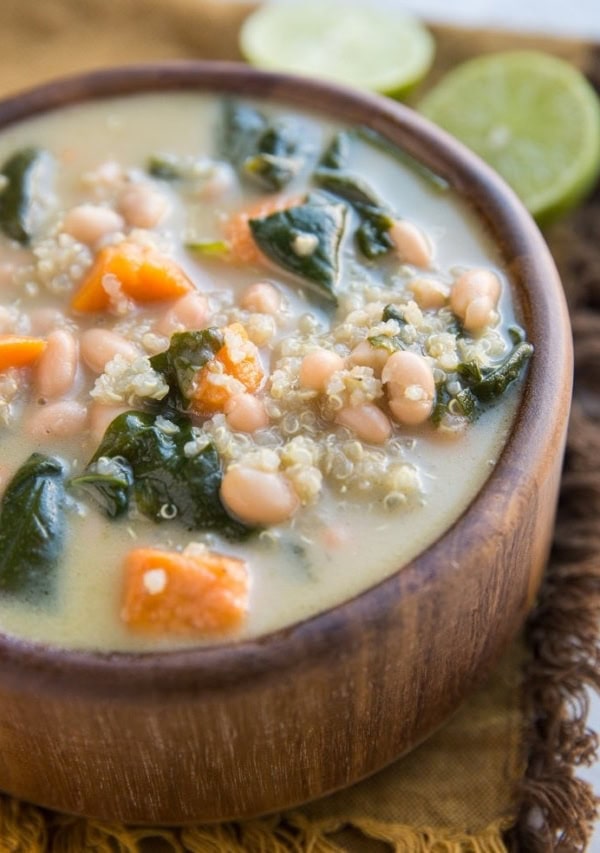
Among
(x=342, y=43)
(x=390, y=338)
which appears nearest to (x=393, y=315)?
(x=390, y=338)

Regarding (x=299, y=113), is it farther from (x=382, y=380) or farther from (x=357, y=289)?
(x=382, y=380)

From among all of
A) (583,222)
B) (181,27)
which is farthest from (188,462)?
(181,27)

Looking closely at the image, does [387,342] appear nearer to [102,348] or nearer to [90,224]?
[102,348]

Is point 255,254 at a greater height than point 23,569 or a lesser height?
greater

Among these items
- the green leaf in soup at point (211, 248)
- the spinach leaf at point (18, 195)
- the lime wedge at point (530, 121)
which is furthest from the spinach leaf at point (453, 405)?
the lime wedge at point (530, 121)

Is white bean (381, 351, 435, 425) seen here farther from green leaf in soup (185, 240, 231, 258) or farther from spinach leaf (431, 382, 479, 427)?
green leaf in soup (185, 240, 231, 258)

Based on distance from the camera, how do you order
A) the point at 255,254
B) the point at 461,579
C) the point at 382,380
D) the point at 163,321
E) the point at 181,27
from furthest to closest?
the point at 181,27, the point at 255,254, the point at 163,321, the point at 382,380, the point at 461,579
